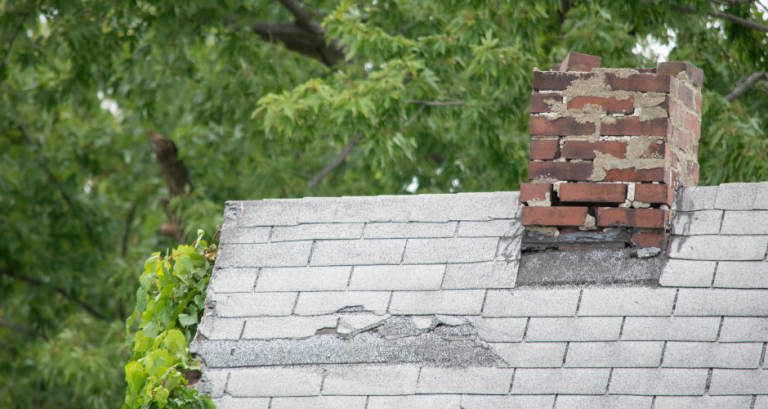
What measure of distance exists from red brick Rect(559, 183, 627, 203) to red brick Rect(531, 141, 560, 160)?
5.6 inches

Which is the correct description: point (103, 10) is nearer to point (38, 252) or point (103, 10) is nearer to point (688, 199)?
point (38, 252)

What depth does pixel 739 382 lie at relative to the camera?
7.82 ft

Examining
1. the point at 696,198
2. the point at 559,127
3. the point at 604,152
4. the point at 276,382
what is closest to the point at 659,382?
the point at 696,198

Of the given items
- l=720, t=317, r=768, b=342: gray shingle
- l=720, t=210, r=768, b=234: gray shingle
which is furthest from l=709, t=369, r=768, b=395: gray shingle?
l=720, t=210, r=768, b=234: gray shingle

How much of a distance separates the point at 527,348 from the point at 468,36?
14.6ft

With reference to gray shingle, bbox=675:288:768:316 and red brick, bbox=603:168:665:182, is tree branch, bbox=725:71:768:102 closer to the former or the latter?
red brick, bbox=603:168:665:182

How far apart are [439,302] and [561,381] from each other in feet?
1.77

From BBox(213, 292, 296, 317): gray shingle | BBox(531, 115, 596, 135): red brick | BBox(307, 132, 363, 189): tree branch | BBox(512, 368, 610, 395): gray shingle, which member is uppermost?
BBox(531, 115, 596, 135): red brick

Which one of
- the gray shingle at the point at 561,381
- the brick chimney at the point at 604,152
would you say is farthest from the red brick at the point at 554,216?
the gray shingle at the point at 561,381

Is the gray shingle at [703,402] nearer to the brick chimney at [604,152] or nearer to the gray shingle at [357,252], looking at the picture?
the brick chimney at [604,152]

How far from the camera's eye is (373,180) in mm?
9820

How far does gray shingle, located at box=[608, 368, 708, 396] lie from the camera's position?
242cm

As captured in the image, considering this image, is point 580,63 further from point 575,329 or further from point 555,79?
point 575,329

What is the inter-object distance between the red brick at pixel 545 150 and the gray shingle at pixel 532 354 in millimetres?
781
